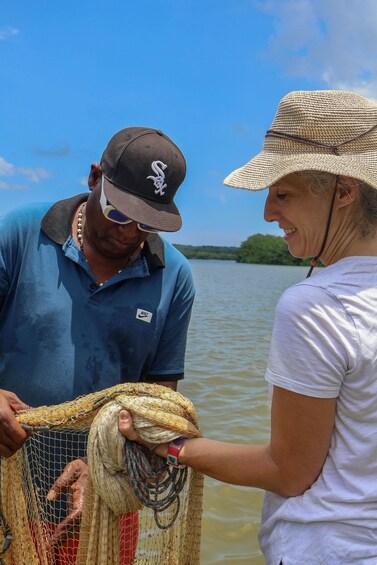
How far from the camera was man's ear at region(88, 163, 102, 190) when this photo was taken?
296 cm

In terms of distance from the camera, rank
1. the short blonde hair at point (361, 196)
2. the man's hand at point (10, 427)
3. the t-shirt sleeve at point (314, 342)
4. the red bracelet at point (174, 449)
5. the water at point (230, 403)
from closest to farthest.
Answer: the t-shirt sleeve at point (314, 342), the short blonde hair at point (361, 196), the red bracelet at point (174, 449), the man's hand at point (10, 427), the water at point (230, 403)

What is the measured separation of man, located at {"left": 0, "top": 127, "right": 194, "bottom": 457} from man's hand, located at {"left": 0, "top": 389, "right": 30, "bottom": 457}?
0.25 meters

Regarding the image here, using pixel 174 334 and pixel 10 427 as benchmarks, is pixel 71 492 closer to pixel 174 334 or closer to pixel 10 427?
pixel 10 427

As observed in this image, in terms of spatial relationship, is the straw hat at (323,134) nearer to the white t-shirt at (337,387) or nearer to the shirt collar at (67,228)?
the white t-shirt at (337,387)

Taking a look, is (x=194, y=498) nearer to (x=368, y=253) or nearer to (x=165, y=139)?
(x=368, y=253)

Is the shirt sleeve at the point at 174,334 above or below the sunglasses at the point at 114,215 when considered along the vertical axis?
below

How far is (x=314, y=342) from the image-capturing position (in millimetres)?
1669

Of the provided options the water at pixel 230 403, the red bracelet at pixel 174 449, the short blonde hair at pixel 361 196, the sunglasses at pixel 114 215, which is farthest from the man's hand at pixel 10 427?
the water at pixel 230 403

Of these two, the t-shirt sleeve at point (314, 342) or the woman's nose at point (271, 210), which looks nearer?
the t-shirt sleeve at point (314, 342)

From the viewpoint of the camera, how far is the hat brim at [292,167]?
1.76 m

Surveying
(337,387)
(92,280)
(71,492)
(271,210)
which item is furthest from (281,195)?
A: (71,492)

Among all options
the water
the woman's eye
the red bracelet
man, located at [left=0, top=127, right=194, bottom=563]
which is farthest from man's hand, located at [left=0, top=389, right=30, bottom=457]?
the water

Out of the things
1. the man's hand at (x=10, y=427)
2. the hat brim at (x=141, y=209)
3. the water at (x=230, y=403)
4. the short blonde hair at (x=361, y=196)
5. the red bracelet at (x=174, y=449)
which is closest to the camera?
the short blonde hair at (x=361, y=196)

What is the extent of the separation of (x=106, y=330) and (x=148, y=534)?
3.63 ft
